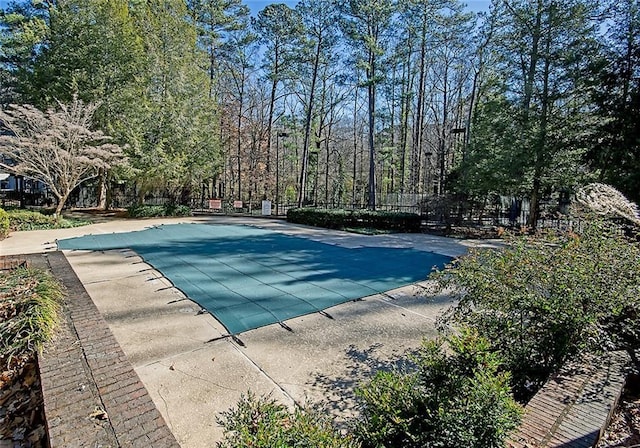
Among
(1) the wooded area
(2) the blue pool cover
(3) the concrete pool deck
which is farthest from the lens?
(1) the wooded area

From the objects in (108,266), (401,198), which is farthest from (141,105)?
(401,198)

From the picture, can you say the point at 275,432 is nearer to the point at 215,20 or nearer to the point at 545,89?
the point at 545,89

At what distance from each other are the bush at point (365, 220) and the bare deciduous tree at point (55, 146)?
9.01 meters

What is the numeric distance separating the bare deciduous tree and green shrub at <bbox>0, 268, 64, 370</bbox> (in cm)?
1058

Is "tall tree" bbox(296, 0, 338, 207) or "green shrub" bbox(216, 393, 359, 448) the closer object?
"green shrub" bbox(216, 393, 359, 448)

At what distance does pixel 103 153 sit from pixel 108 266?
8.58 m

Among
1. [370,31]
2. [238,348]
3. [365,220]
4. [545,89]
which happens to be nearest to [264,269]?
[238,348]

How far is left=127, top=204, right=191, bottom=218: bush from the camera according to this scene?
1628cm

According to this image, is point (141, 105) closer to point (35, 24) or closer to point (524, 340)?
point (35, 24)

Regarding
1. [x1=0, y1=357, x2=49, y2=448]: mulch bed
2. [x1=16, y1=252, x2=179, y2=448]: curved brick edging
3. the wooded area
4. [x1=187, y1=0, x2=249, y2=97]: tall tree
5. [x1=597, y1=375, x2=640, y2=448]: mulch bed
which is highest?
[x1=187, y1=0, x2=249, y2=97]: tall tree

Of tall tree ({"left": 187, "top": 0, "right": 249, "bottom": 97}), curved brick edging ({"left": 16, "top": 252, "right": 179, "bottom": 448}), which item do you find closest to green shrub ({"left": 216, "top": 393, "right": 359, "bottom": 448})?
curved brick edging ({"left": 16, "top": 252, "right": 179, "bottom": 448})

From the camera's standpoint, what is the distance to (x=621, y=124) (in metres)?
9.60

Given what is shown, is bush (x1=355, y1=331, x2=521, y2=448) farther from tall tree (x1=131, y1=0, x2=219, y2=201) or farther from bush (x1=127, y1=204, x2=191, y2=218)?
bush (x1=127, y1=204, x2=191, y2=218)

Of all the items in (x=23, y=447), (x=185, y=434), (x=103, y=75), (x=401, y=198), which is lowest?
(x=23, y=447)
